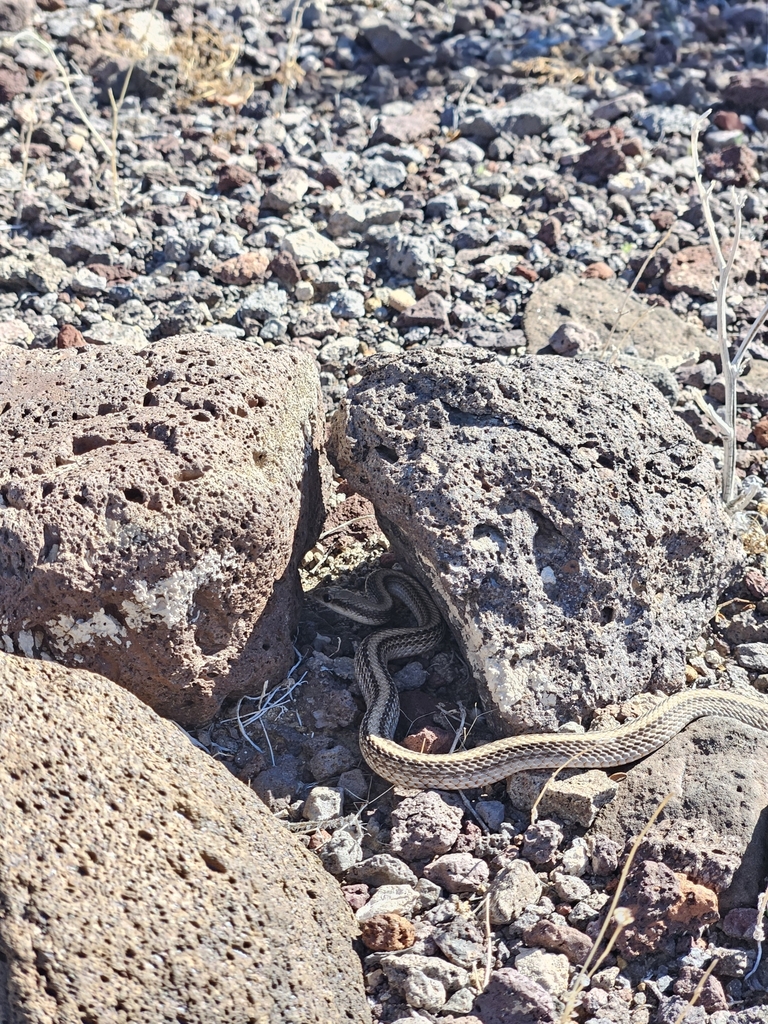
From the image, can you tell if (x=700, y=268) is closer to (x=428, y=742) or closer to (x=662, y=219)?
(x=662, y=219)

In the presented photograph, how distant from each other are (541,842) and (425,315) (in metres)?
3.93

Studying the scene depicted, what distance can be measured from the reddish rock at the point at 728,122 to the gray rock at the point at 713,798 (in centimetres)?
678

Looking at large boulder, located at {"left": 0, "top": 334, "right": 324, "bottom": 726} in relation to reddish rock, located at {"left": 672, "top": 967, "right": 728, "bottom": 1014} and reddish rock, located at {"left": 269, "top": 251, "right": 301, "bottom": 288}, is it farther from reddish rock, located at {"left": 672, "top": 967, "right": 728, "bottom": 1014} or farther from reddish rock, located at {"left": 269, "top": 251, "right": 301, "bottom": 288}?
reddish rock, located at {"left": 269, "top": 251, "right": 301, "bottom": 288}

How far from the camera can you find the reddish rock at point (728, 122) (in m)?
9.26

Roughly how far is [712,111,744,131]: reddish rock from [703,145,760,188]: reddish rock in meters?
A: 0.51

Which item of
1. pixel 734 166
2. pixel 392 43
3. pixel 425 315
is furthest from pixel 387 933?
pixel 392 43

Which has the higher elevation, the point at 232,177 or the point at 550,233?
the point at 550,233

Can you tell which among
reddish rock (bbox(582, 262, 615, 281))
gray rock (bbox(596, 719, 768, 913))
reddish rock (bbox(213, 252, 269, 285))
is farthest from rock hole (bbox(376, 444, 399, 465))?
reddish rock (bbox(582, 262, 615, 281))

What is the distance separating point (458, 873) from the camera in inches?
157

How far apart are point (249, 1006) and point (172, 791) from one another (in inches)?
29.3

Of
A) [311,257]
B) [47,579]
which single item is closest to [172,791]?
[47,579]

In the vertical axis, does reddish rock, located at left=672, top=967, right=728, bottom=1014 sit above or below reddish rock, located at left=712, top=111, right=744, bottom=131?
below

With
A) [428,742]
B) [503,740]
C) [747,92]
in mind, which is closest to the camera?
[503,740]

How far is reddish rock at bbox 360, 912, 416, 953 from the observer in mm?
3727
